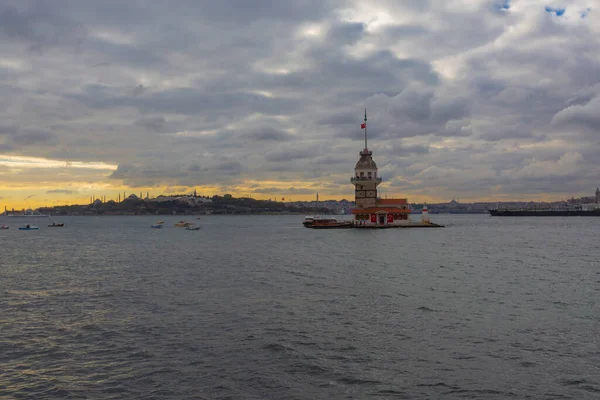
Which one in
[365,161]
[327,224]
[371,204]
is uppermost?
[365,161]

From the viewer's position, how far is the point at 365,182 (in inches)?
4941

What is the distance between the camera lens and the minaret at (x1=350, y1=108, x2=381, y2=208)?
126 metres

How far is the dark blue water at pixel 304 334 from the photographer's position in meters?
15.7

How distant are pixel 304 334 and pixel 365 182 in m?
106

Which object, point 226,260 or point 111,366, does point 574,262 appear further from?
point 111,366

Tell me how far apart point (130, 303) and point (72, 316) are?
12.6ft

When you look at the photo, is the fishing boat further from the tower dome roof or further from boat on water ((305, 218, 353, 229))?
the tower dome roof

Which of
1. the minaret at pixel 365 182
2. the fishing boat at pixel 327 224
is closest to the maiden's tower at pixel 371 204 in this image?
the minaret at pixel 365 182

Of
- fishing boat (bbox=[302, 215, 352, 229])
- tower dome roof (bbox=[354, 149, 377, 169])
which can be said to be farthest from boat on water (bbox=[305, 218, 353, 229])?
tower dome roof (bbox=[354, 149, 377, 169])

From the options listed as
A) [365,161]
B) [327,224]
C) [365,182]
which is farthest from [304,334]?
[365,161]

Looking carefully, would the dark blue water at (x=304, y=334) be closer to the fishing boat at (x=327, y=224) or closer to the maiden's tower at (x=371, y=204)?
the maiden's tower at (x=371, y=204)

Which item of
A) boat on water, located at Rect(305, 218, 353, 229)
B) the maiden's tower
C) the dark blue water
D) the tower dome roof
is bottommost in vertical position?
the dark blue water

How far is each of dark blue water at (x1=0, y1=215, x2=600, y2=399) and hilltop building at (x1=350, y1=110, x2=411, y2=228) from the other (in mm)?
77366

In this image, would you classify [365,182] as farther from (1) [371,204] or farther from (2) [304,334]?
(2) [304,334]
